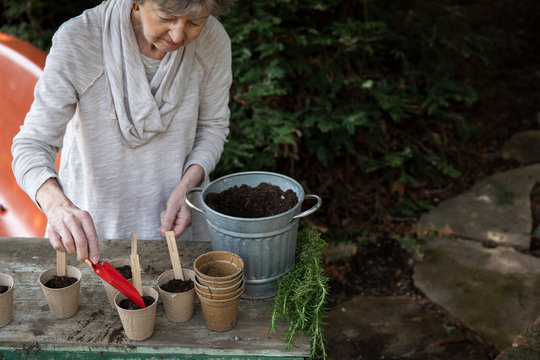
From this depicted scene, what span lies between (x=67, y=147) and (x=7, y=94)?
1.09m

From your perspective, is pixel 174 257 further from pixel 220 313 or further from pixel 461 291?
pixel 461 291

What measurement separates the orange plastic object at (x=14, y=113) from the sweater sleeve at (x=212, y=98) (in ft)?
3.63

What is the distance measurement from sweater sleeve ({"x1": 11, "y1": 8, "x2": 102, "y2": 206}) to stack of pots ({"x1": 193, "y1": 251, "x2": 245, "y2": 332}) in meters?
0.50

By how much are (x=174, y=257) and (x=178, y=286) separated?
0.24 feet

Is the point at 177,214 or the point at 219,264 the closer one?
the point at 219,264

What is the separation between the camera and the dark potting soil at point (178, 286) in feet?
4.39

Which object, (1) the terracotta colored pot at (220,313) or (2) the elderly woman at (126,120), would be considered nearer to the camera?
(1) the terracotta colored pot at (220,313)

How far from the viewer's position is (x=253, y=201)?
1443 millimetres

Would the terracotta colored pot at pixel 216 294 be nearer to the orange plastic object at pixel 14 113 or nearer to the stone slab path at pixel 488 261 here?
the orange plastic object at pixel 14 113

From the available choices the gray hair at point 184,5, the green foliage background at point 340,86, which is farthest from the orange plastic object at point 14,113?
the gray hair at point 184,5

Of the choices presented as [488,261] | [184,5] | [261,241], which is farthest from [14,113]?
[488,261]

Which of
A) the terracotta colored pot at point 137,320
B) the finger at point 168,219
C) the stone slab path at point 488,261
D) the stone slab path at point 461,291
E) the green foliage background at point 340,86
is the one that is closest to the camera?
the terracotta colored pot at point 137,320

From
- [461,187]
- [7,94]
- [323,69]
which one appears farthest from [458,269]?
[7,94]

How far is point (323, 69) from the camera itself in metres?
3.73
